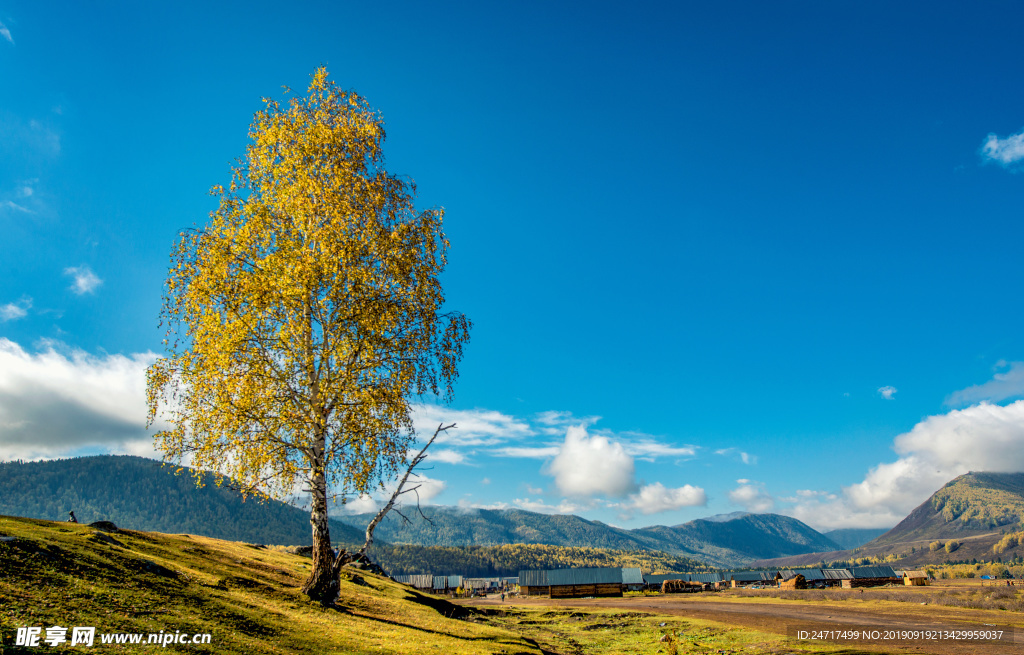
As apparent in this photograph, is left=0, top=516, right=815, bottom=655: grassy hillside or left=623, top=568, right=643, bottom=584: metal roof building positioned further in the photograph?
left=623, top=568, right=643, bottom=584: metal roof building

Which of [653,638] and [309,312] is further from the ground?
[309,312]

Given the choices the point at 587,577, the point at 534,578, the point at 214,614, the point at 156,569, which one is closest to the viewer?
the point at 214,614

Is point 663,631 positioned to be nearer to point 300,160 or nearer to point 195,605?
point 195,605

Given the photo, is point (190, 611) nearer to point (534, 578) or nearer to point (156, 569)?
point (156, 569)

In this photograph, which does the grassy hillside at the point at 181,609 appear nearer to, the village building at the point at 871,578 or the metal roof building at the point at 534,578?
the metal roof building at the point at 534,578

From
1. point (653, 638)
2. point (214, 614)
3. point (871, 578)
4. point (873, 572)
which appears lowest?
point (873, 572)

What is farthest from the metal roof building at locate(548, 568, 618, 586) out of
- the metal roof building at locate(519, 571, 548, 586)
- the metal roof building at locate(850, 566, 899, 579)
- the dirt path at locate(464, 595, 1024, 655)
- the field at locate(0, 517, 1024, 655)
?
the field at locate(0, 517, 1024, 655)

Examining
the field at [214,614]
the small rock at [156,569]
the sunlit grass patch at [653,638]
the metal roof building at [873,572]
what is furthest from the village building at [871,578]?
the small rock at [156,569]

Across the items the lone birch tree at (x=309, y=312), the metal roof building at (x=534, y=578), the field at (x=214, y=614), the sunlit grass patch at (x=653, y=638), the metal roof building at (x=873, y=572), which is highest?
the lone birch tree at (x=309, y=312)

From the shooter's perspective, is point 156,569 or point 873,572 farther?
point 873,572

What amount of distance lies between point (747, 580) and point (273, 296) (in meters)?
154

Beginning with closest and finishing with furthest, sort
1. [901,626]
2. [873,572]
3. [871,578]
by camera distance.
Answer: [901,626] < [871,578] < [873,572]

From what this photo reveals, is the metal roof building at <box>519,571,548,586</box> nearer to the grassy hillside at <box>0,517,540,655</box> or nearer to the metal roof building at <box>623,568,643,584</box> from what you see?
the metal roof building at <box>623,568,643,584</box>

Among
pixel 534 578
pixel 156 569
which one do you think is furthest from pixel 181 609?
pixel 534 578
